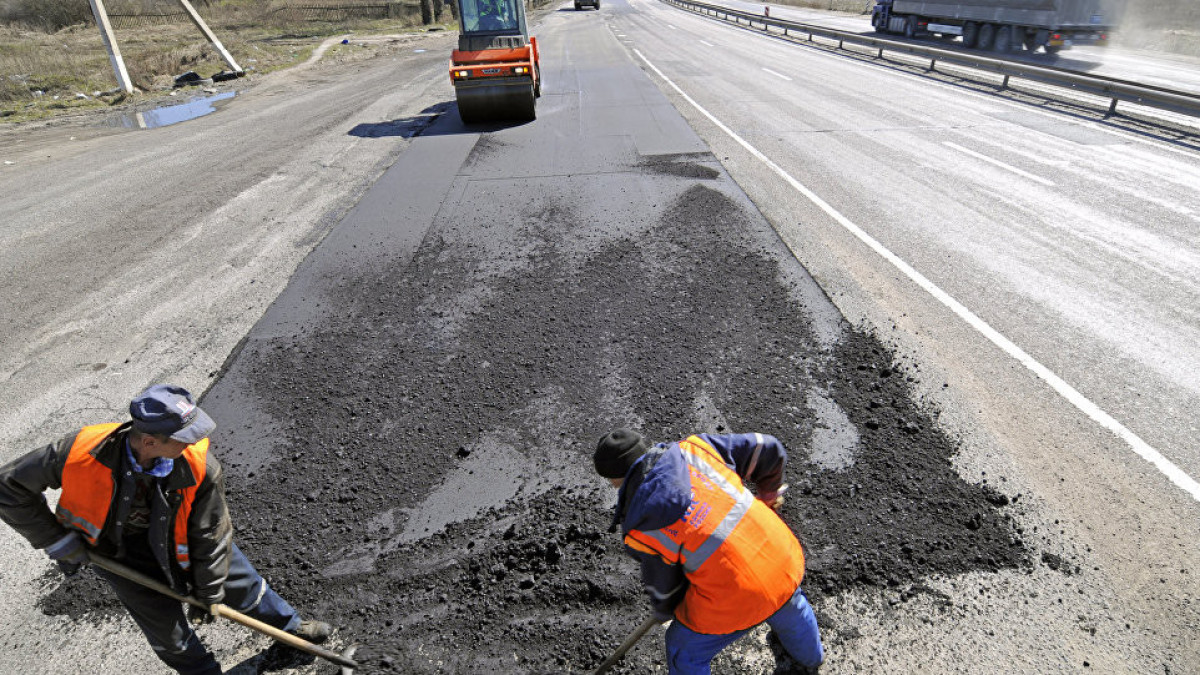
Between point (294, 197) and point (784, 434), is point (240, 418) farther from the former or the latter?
point (294, 197)

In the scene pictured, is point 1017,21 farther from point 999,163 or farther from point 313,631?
point 313,631

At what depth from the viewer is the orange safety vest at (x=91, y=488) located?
2.55 m

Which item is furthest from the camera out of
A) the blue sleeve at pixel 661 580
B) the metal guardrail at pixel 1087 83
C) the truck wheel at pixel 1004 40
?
the truck wheel at pixel 1004 40

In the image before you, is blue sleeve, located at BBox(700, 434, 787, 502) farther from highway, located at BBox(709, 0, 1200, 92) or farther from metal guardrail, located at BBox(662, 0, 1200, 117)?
highway, located at BBox(709, 0, 1200, 92)

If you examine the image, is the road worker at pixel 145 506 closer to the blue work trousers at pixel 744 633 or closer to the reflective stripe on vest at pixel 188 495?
the reflective stripe on vest at pixel 188 495

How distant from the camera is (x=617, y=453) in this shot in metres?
2.38

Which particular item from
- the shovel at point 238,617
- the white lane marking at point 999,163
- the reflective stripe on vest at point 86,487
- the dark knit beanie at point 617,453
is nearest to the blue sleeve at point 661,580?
the dark knit beanie at point 617,453

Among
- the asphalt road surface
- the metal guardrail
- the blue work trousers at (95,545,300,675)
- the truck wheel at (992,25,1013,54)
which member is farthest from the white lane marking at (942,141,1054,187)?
the truck wheel at (992,25,1013,54)

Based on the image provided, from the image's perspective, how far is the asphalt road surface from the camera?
3.35 meters

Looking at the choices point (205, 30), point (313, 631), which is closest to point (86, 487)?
point (313, 631)

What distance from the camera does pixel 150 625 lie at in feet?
9.37

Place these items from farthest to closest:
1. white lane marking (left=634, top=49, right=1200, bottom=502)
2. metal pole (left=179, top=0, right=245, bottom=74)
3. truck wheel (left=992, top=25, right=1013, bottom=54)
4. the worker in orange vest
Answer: truck wheel (left=992, top=25, right=1013, bottom=54) → metal pole (left=179, top=0, right=245, bottom=74) → white lane marking (left=634, top=49, right=1200, bottom=502) → the worker in orange vest

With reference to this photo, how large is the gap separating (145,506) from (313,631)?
1.06 m

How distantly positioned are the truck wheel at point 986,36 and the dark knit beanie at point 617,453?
29.6m
